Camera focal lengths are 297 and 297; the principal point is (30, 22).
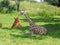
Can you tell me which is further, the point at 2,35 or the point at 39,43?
the point at 2,35

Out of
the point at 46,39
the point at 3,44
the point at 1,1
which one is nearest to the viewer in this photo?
the point at 3,44

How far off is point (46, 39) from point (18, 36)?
4.98 ft

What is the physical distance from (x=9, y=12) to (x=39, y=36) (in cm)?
2097

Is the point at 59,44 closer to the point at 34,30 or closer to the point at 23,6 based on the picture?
the point at 34,30

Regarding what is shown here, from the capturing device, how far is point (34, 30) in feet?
46.1

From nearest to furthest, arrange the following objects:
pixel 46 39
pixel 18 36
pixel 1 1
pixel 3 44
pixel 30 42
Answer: pixel 3 44 → pixel 30 42 → pixel 46 39 → pixel 18 36 → pixel 1 1

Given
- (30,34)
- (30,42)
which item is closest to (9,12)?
(30,34)

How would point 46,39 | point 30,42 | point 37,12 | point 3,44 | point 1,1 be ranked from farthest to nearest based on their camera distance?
point 1,1, point 37,12, point 46,39, point 30,42, point 3,44

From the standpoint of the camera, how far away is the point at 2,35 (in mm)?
13883

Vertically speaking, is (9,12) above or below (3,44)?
below

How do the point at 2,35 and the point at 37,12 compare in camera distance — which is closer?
the point at 2,35

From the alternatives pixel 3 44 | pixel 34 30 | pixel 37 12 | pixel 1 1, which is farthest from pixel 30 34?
pixel 1 1

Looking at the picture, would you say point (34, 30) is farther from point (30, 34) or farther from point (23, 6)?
point (23, 6)

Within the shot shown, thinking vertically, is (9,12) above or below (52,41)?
below
